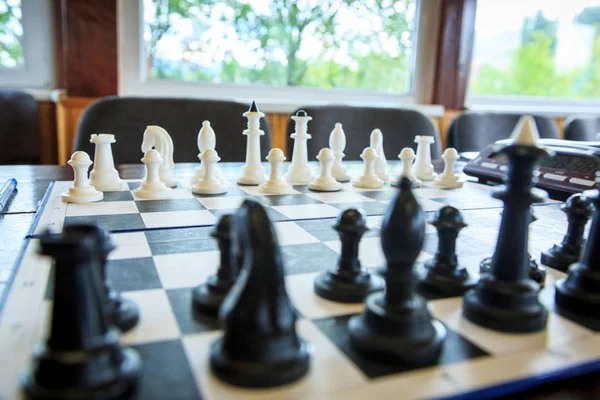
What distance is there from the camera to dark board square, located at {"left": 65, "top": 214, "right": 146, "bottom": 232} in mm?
925

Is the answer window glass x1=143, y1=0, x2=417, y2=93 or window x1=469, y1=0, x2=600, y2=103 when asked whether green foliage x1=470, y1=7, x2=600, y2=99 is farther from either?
window glass x1=143, y1=0, x2=417, y2=93

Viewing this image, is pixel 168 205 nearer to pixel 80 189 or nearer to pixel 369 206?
pixel 80 189

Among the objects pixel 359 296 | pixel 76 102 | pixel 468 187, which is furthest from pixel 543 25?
pixel 359 296

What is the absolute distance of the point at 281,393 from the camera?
41cm

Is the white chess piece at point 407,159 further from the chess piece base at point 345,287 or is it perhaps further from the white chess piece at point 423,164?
the chess piece base at point 345,287

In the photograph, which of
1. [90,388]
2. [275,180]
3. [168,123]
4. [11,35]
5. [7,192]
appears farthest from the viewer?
[11,35]

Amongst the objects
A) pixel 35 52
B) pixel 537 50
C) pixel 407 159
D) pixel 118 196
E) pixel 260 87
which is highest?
pixel 537 50

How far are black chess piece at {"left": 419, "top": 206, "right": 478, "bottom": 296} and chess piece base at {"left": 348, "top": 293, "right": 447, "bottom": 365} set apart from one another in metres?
0.14

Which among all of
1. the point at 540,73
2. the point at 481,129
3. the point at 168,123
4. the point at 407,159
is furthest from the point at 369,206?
the point at 540,73

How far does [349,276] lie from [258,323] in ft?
0.74

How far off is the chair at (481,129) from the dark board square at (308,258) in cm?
199

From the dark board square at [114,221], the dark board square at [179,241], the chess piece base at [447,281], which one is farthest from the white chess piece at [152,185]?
the chess piece base at [447,281]

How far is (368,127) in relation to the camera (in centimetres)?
234

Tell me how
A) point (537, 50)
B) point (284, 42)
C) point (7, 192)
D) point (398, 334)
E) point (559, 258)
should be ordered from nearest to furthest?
point (398, 334) → point (559, 258) → point (7, 192) → point (284, 42) → point (537, 50)
